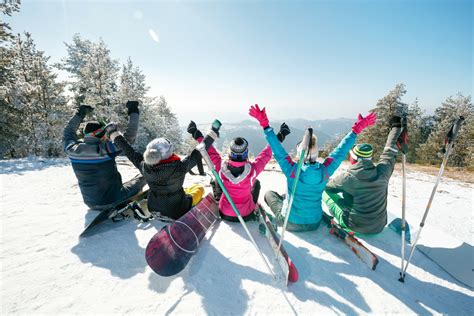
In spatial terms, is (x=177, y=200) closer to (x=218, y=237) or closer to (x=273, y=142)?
(x=218, y=237)

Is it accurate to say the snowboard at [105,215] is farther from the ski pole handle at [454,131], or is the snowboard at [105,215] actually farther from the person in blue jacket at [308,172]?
the ski pole handle at [454,131]

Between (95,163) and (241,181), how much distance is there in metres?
3.20

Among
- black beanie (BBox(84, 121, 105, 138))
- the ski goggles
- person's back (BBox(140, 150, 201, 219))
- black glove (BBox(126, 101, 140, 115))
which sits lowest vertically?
person's back (BBox(140, 150, 201, 219))

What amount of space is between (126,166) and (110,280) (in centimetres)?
796

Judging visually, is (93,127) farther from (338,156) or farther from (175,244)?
(338,156)

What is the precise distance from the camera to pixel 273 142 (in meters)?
4.14

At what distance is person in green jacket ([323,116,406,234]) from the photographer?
159 inches

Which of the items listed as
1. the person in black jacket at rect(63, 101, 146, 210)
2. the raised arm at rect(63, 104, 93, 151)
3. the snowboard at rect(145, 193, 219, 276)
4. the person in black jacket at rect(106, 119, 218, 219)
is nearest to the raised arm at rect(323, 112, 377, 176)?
the person in black jacket at rect(106, 119, 218, 219)

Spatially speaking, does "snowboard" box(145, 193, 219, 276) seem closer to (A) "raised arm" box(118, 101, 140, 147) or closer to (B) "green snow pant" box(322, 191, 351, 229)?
(A) "raised arm" box(118, 101, 140, 147)

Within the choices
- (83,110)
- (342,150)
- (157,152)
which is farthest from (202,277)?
(83,110)

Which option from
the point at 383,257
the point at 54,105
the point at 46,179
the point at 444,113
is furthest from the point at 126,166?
the point at 444,113

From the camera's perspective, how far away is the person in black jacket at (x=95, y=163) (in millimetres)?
4316

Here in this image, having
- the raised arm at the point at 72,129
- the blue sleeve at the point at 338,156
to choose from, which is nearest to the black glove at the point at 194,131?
the raised arm at the point at 72,129

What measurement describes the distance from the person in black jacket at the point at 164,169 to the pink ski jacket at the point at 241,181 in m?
0.67
